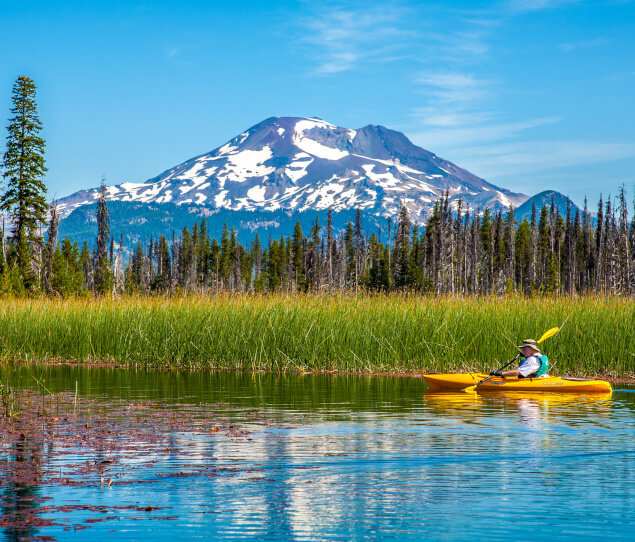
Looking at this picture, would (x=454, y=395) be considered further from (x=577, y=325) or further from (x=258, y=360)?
(x=258, y=360)

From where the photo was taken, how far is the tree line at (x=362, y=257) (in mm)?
53500

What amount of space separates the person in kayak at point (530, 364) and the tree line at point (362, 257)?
9.69m

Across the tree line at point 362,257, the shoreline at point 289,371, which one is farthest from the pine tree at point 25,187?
the shoreline at point 289,371

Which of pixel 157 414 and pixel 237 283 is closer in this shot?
pixel 157 414

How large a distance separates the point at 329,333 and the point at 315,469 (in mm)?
12914

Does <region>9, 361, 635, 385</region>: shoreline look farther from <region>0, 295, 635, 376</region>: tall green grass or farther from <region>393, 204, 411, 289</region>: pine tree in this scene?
<region>393, 204, 411, 289</region>: pine tree

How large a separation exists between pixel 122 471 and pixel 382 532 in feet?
11.1

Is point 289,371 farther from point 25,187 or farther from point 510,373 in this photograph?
point 25,187

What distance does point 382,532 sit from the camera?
6.84 metres

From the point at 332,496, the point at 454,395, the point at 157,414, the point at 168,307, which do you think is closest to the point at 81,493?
the point at 332,496

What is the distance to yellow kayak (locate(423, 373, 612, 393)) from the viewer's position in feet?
56.9

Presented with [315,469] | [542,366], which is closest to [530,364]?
[542,366]

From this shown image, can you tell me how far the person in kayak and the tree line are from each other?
9691mm

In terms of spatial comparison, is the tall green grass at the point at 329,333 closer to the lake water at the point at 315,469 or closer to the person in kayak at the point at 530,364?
the person in kayak at the point at 530,364
